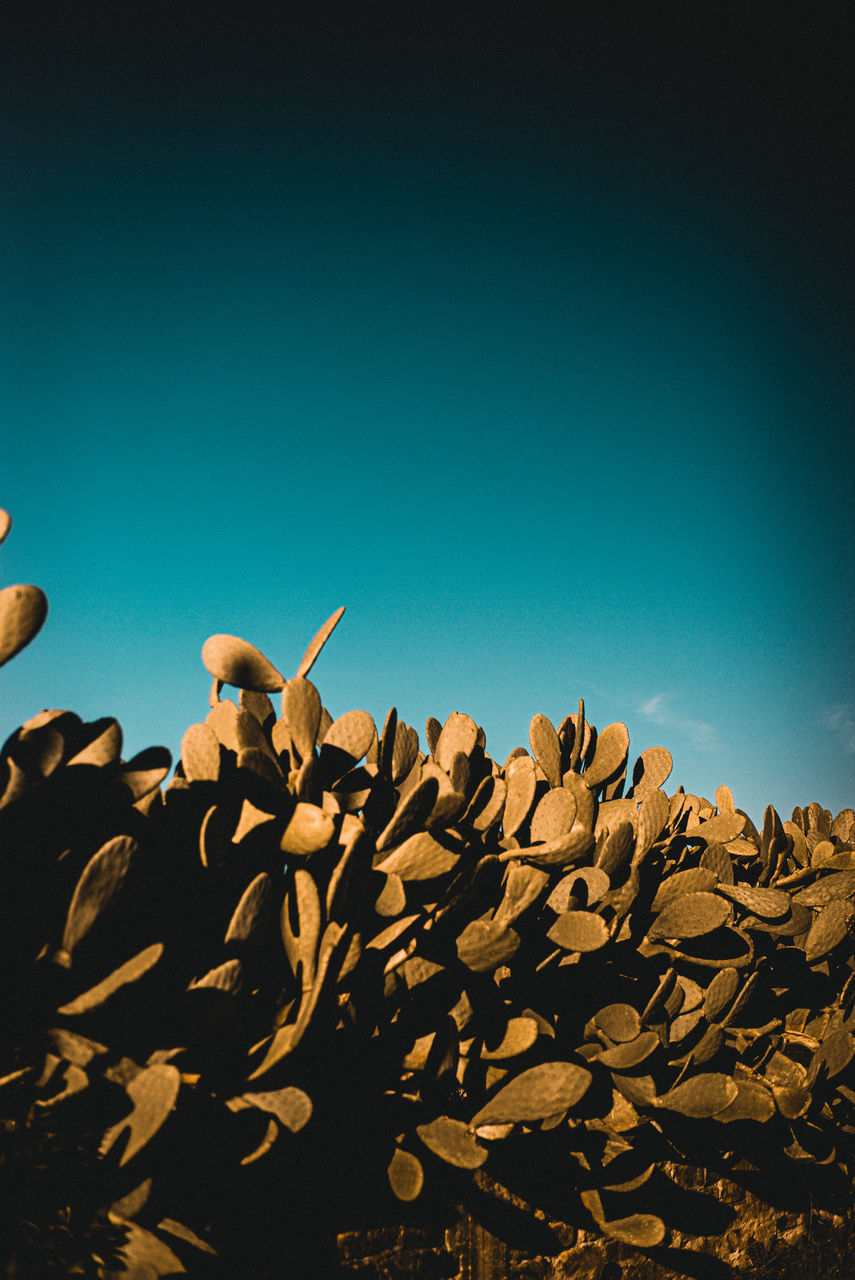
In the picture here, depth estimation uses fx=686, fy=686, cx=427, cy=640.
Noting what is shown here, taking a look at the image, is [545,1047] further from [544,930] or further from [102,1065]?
[102,1065]

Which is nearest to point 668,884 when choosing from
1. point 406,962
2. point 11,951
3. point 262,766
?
point 406,962

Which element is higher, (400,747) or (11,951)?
(400,747)

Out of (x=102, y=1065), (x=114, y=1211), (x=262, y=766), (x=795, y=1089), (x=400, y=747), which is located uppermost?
(x=400, y=747)

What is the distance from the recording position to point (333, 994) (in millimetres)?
1065

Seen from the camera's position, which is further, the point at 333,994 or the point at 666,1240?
the point at 666,1240

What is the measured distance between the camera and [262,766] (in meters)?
1.11

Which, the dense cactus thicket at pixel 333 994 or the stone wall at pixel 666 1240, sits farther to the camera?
the stone wall at pixel 666 1240

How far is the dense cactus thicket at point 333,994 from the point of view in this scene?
0.89 meters

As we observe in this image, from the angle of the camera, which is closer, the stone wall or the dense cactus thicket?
the dense cactus thicket

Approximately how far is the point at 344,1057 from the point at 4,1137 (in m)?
0.47

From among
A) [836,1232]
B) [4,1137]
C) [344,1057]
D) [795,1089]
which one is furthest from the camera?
[836,1232]

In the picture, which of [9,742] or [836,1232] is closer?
[9,742]

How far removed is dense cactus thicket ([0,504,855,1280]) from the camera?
892mm

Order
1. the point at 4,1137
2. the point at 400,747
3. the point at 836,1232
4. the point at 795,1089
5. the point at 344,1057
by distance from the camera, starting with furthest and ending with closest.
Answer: the point at 836,1232 → the point at 795,1089 → the point at 400,747 → the point at 344,1057 → the point at 4,1137
